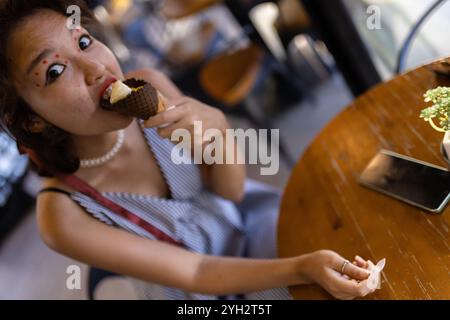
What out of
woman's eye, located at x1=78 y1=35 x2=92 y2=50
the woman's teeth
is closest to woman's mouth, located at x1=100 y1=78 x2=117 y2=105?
the woman's teeth

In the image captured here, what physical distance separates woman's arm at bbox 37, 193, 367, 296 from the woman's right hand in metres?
0.17

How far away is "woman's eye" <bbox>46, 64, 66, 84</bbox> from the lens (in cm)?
113

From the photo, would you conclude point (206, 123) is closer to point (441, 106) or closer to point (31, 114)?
point (31, 114)

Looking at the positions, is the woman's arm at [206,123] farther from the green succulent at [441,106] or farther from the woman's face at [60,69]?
the green succulent at [441,106]

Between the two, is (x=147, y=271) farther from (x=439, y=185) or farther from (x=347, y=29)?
(x=347, y=29)

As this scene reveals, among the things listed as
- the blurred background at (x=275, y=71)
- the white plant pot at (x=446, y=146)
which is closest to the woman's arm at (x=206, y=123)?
the white plant pot at (x=446, y=146)

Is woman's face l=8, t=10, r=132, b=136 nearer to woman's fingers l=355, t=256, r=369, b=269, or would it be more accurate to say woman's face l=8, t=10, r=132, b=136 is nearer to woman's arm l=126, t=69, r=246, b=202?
woman's arm l=126, t=69, r=246, b=202

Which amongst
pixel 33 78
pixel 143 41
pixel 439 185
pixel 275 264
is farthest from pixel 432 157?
pixel 143 41

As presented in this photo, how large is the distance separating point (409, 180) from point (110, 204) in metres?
0.91

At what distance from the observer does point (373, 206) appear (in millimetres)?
1314

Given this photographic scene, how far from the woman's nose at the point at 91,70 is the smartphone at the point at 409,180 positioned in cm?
81

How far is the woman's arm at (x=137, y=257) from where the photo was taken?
1403 millimetres

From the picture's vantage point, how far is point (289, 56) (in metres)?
3.59

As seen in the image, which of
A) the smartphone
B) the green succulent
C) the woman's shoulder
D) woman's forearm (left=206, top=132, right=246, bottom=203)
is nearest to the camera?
the green succulent
